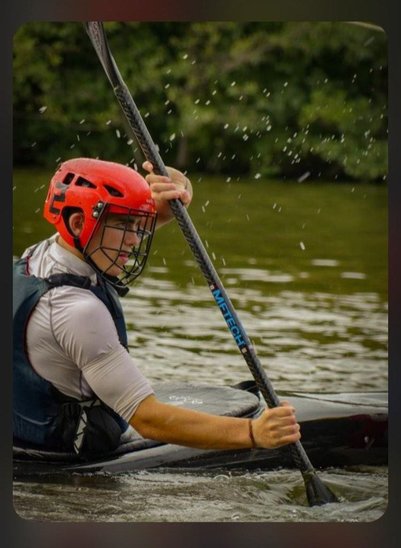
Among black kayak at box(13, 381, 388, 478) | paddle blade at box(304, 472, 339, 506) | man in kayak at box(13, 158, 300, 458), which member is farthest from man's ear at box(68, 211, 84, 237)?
paddle blade at box(304, 472, 339, 506)

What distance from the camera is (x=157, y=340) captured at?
488 centimetres

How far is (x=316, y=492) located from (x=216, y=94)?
1.09m

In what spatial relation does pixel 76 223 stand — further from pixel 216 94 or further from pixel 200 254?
pixel 216 94

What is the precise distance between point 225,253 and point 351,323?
2.86 ft

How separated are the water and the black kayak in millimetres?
43

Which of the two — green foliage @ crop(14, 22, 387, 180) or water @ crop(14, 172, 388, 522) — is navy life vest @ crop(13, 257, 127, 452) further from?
green foliage @ crop(14, 22, 387, 180)

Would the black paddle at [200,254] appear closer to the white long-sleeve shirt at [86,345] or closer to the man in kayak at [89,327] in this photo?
the man in kayak at [89,327]

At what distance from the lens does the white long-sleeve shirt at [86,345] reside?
3.06 metres

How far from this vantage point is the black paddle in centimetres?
302

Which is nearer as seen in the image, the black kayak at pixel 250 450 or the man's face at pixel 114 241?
the man's face at pixel 114 241

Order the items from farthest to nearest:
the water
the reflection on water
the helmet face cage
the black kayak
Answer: the reflection on water < the black kayak < the helmet face cage < the water

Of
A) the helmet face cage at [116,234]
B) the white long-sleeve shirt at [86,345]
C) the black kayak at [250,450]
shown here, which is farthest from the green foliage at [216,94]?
the black kayak at [250,450]

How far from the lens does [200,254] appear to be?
3.13m

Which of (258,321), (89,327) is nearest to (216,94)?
(89,327)
